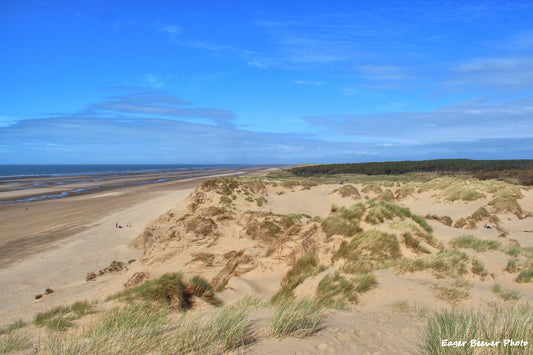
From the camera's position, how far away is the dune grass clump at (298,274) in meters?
5.91

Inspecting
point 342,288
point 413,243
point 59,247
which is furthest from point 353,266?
point 59,247

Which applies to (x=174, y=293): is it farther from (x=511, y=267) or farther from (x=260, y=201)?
(x=260, y=201)

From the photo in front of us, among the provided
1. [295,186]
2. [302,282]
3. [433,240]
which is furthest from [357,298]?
[295,186]

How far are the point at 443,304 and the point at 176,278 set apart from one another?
485cm

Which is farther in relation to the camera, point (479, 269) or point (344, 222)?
point (344, 222)

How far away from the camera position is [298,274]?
6.95 m

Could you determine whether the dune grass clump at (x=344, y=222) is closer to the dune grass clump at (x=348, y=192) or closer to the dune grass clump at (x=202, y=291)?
the dune grass clump at (x=202, y=291)

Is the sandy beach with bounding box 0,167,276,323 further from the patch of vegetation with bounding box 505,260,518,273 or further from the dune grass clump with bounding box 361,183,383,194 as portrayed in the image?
the dune grass clump with bounding box 361,183,383,194

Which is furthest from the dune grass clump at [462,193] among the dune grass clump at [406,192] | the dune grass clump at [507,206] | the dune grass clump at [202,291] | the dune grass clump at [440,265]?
the dune grass clump at [202,291]

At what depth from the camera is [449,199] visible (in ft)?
63.3

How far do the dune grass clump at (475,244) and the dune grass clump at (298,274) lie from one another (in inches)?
153

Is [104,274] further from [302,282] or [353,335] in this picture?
[353,335]

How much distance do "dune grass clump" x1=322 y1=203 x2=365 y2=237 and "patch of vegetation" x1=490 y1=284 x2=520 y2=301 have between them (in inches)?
120

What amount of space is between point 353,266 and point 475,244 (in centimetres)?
414
